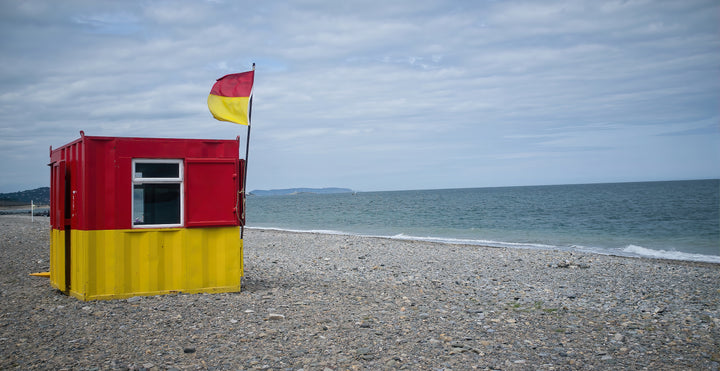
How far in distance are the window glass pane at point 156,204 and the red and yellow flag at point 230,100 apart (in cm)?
180

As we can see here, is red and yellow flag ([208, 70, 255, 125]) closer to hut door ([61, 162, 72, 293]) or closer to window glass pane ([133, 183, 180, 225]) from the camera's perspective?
window glass pane ([133, 183, 180, 225])

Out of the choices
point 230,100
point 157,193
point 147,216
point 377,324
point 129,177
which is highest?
point 230,100

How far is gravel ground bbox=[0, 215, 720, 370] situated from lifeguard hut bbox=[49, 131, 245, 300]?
0.44m

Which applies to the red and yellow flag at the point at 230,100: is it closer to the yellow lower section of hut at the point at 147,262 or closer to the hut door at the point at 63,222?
the yellow lower section of hut at the point at 147,262

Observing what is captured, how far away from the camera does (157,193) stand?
972 cm

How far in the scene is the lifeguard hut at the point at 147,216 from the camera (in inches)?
363

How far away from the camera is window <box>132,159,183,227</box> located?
9531mm

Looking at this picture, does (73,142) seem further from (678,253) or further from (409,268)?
(678,253)

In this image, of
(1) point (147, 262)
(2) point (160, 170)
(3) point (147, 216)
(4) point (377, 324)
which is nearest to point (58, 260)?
(1) point (147, 262)

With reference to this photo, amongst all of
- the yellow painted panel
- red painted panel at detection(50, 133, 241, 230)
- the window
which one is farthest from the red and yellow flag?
the yellow painted panel

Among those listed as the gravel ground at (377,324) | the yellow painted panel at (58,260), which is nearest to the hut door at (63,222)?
the yellow painted panel at (58,260)

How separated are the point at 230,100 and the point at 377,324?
18.3ft

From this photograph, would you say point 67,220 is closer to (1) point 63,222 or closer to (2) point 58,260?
(1) point 63,222

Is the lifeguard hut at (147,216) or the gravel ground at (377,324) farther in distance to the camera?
the lifeguard hut at (147,216)
